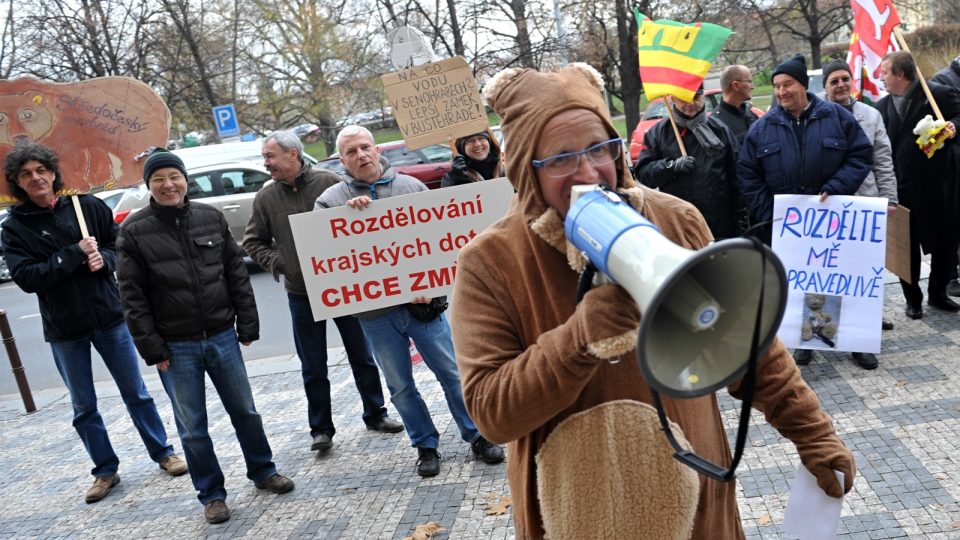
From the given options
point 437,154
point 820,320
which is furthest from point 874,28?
point 437,154

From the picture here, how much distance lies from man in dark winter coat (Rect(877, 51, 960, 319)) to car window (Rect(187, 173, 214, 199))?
36.1ft

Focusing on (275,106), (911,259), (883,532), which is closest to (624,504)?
(883,532)

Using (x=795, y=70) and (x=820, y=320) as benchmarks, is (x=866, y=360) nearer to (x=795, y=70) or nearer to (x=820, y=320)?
(x=820, y=320)

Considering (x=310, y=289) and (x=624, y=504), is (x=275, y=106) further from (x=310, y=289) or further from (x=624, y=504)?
(x=624, y=504)

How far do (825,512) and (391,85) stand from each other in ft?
13.1

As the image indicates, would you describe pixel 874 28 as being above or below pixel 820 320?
above

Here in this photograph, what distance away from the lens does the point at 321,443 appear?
5.26 m

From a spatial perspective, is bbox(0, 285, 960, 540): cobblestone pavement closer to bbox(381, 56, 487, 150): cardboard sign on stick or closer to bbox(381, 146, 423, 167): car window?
bbox(381, 56, 487, 150): cardboard sign on stick

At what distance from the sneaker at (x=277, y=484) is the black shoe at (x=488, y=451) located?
1144 millimetres

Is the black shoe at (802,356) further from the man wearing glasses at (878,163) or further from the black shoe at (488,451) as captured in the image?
the black shoe at (488,451)

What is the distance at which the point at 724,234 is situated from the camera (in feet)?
18.5

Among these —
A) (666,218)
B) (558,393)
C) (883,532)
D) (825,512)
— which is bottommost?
(883,532)

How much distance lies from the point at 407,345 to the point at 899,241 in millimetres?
3500

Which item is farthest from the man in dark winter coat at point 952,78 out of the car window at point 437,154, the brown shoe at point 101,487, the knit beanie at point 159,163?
the car window at point 437,154
